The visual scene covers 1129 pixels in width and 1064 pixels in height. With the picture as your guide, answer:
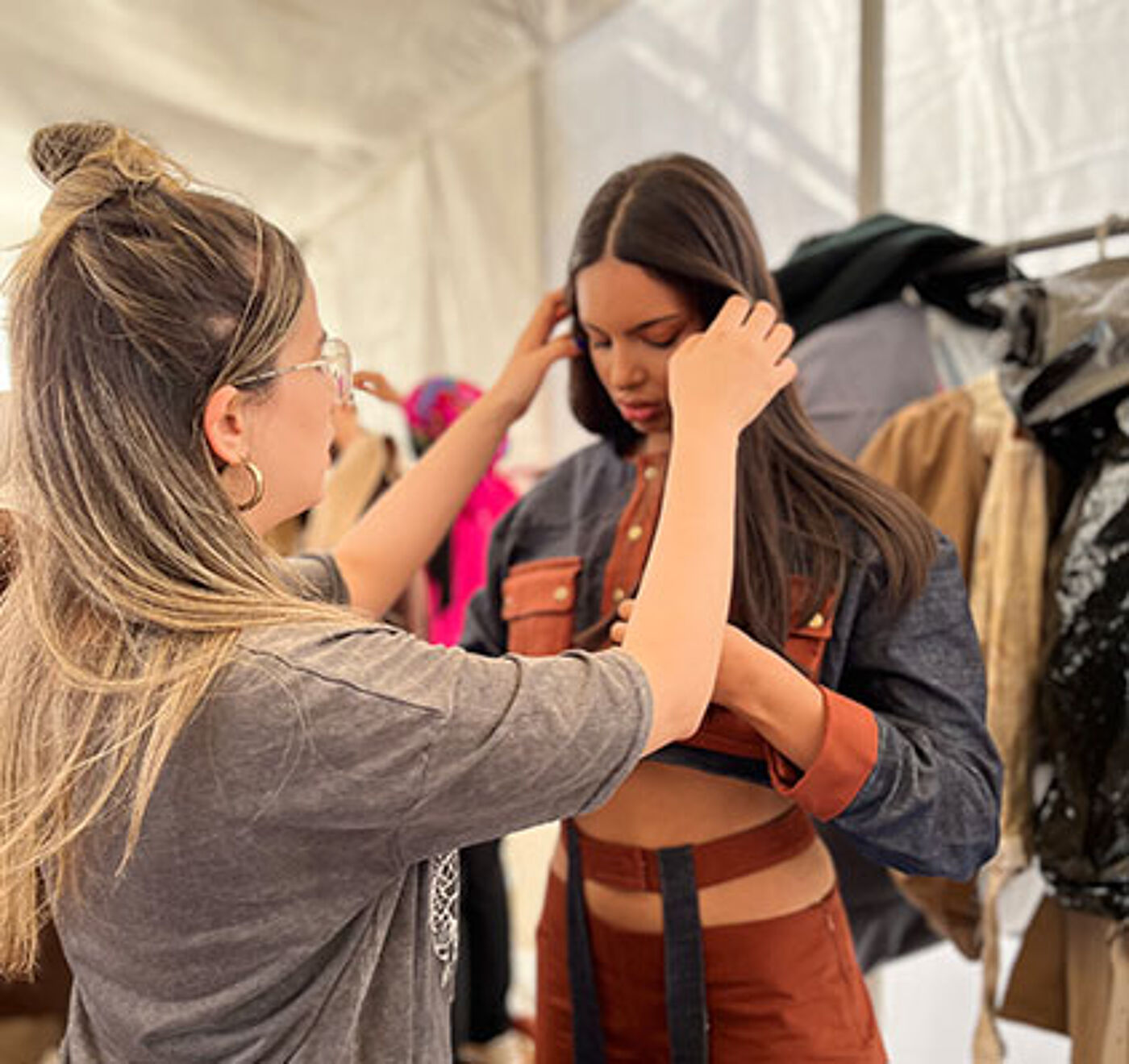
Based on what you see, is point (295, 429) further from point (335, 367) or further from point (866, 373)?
point (866, 373)

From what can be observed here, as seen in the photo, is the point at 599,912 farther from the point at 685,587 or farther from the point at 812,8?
the point at 812,8

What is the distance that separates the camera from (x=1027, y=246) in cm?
140

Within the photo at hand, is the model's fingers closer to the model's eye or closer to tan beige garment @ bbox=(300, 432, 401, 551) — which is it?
the model's eye

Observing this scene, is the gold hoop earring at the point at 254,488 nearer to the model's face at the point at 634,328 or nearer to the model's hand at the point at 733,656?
the model's hand at the point at 733,656

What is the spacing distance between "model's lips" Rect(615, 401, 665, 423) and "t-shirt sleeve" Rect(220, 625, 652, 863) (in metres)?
0.42

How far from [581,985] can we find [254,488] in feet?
2.03

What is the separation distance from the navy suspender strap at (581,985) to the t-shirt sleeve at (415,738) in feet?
1.32

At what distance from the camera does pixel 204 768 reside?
2.28 ft

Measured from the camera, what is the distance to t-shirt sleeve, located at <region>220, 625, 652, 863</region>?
2.26ft

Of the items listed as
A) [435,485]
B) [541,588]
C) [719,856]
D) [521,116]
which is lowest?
[719,856]

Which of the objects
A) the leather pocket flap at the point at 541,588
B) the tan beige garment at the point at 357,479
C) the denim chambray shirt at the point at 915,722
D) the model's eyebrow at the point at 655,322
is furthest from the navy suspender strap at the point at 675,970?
the tan beige garment at the point at 357,479

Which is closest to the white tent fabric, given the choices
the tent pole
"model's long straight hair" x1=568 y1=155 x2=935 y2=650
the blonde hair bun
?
the tent pole

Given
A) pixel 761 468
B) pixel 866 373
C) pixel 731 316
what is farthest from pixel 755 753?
pixel 866 373

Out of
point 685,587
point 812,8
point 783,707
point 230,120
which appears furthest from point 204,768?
point 230,120
